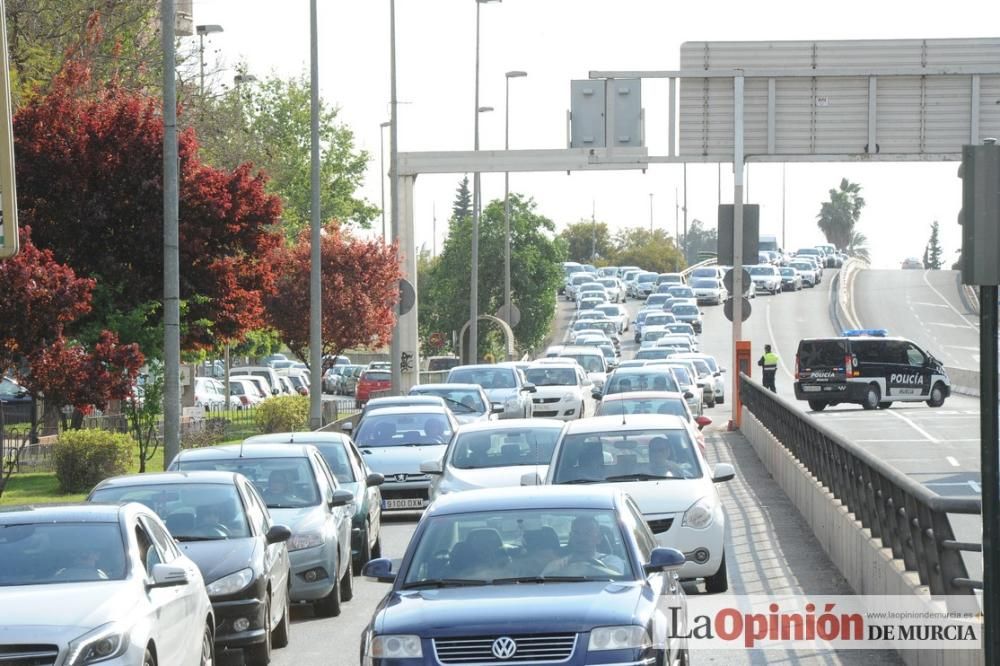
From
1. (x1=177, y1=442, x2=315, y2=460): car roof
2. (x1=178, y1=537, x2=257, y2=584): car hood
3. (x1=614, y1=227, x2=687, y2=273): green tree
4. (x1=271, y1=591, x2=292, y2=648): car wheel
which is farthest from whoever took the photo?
(x1=614, y1=227, x2=687, y2=273): green tree

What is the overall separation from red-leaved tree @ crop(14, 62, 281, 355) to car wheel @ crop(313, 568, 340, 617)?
1224 centimetres

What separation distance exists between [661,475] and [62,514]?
6.57 m

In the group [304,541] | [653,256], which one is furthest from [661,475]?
[653,256]

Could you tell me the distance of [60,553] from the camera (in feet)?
31.7

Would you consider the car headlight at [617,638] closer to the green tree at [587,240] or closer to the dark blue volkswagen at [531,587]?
the dark blue volkswagen at [531,587]

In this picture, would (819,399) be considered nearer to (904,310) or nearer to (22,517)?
(22,517)

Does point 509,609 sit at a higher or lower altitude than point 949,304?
lower

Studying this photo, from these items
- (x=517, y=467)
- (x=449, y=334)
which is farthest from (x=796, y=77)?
(x=449, y=334)

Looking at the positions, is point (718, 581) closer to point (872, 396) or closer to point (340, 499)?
point (340, 499)

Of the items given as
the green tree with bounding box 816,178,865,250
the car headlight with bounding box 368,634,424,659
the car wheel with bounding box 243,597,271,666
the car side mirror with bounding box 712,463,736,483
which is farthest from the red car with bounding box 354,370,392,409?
the green tree with bounding box 816,178,865,250

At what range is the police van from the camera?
43.0 metres

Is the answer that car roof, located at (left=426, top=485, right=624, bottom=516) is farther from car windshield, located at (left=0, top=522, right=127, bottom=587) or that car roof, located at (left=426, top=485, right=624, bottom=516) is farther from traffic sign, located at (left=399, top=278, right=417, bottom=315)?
traffic sign, located at (left=399, top=278, right=417, bottom=315)

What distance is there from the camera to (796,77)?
3784 centimetres

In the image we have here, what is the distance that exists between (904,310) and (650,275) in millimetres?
→ 20562
